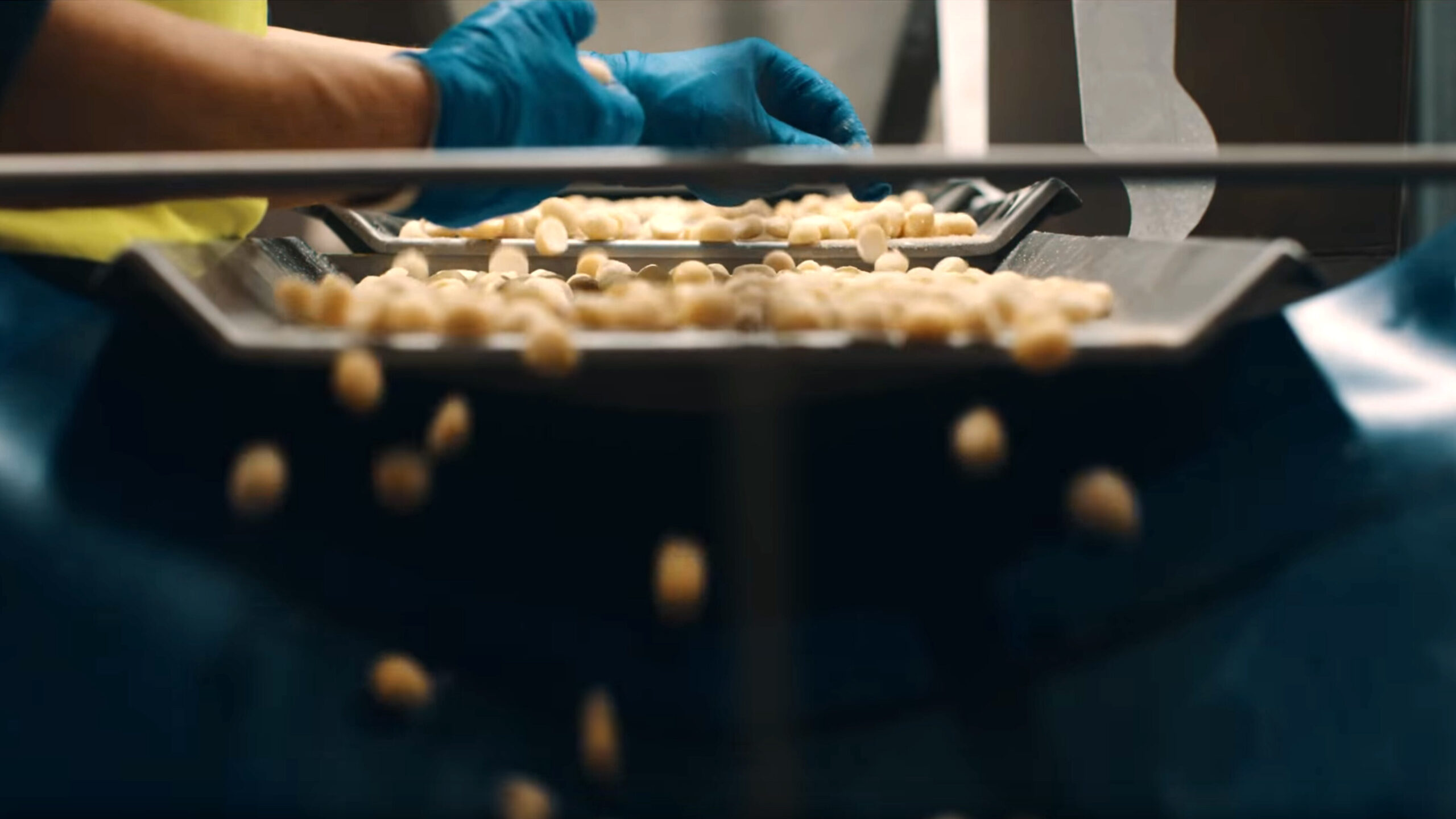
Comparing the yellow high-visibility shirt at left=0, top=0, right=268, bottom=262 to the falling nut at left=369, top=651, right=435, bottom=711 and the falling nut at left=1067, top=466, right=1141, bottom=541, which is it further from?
the falling nut at left=1067, top=466, right=1141, bottom=541

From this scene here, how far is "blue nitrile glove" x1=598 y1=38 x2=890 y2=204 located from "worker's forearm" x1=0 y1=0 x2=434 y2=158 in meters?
0.34

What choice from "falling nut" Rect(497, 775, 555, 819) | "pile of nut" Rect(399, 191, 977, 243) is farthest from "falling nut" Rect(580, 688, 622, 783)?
"pile of nut" Rect(399, 191, 977, 243)

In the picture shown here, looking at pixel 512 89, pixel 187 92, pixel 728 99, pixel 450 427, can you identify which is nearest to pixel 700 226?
pixel 728 99

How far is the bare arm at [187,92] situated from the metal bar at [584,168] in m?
0.19

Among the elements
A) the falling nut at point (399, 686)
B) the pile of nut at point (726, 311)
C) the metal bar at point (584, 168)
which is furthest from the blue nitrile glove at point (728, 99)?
the falling nut at point (399, 686)

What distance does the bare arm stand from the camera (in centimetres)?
77

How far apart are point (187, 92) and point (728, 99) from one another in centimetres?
48

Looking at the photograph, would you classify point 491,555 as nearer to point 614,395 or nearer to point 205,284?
point 614,395

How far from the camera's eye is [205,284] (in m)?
0.75

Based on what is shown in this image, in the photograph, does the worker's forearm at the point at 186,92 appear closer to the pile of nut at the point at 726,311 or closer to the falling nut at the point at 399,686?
the pile of nut at the point at 726,311

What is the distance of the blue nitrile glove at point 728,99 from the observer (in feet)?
3.78

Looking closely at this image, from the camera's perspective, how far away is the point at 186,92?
0.80 metres

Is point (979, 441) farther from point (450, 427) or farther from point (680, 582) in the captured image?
point (450, 427)

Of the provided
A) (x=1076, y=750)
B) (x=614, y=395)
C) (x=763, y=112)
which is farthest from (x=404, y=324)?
(x=763, y=112)
